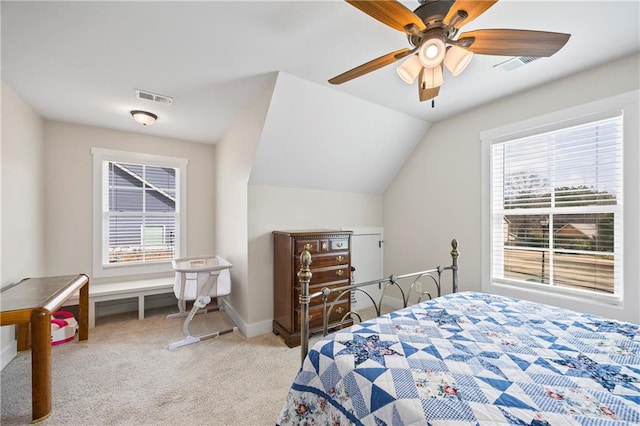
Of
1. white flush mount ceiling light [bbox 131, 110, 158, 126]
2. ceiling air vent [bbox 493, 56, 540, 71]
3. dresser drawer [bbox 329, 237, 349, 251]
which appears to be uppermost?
ceiling air vent [bbox 493, 56, 540, 71]

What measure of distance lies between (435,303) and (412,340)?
0.67 meters

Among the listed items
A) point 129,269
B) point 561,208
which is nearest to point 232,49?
point 561,208

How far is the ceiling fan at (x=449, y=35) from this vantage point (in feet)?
3.82

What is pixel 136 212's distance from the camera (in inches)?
147

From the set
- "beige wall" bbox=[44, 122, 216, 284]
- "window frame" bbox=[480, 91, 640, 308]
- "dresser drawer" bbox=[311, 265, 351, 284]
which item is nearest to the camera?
"window frame" bbox=[480, 91, 640, 308]

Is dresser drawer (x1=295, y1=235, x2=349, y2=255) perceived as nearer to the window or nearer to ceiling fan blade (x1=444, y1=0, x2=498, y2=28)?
ceiling fan blade (x1=444, y1=0, x2=498, y2=28)

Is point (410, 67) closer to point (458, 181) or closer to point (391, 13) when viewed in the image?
point (391, 13)

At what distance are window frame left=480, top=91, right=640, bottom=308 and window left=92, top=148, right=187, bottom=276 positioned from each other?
4060 mm

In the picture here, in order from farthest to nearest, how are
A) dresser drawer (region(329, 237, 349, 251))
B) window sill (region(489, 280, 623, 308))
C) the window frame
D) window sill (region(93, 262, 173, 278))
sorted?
window sill (region(93, 262, 173, 278)), dresser drawer (region(329, 237, 349, 251)), window sill (region(489, 280, 623, 308)), the window frame

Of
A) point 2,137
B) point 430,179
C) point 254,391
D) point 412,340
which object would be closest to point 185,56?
point 2,137

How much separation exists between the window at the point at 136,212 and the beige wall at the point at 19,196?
0.53m

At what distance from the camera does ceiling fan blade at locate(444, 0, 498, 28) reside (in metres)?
1.12

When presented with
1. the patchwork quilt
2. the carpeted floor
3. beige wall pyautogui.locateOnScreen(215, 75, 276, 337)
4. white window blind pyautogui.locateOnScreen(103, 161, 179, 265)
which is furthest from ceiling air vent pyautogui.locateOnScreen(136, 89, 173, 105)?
the patchwork quilt

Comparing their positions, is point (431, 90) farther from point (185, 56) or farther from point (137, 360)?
point (137, 360)
